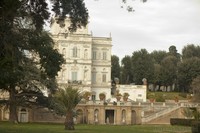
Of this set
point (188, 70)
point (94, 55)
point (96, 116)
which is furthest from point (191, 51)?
point (96, 116)

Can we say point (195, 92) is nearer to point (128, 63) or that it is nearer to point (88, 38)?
point (88, 38)

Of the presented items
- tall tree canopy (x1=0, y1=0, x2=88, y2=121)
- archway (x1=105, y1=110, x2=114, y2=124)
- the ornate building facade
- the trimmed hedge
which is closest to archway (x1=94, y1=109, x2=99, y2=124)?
archway (x1=105, y1=110, x2=114, y2=124)

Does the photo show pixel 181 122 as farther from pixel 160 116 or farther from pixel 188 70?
pixel 188 70

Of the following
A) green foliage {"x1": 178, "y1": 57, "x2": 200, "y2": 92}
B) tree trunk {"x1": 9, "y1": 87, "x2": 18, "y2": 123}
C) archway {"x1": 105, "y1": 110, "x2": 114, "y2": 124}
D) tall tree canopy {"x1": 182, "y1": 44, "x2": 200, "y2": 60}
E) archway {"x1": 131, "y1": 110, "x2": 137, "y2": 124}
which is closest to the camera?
tree trunk {"x1": 9, "y1": 87, "x2": 18, "y2": 123}

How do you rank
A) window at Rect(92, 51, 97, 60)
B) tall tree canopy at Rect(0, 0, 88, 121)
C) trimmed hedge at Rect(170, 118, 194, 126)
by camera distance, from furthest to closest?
window at Rect(92, 51, 97, 60) → trimmed hedge at Rect(170, 118, 194, 126) → tall tree canopy at Rect(0, 0, 88, 121)

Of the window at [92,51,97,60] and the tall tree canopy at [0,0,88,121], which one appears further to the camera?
the window at [92,51,97,60]

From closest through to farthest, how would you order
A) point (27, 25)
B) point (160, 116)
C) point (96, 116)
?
point (27, 25) < point (160, 116) < point (96, 116)

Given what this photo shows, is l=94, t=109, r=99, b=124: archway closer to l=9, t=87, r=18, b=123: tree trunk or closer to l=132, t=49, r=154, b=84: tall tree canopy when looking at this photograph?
l=9, t=87, r=18, b=123: tree trunk

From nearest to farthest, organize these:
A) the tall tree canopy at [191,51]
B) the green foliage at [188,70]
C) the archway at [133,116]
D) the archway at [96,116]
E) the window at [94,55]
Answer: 1. the archway at [96,116]
2. the archway at [133,116]
3. the window at [94,55]
4. the green foliage at [188,70]
5. the tall tree canopy at [191,51]

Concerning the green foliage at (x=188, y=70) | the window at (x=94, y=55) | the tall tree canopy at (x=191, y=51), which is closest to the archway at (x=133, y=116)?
the window at (x=94, y=55)

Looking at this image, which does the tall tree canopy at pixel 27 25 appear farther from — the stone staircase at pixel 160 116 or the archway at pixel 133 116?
the archway at pixel 133 116

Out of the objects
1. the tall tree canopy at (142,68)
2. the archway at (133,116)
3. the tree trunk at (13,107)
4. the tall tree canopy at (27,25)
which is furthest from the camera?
the tall tree canopy at (142,68)

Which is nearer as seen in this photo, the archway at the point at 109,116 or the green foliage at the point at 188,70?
the archway at the point at 109,116

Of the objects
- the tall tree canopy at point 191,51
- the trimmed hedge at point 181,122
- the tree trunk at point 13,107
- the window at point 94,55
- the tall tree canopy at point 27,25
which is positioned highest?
the tall tree canopy at point 191,51
